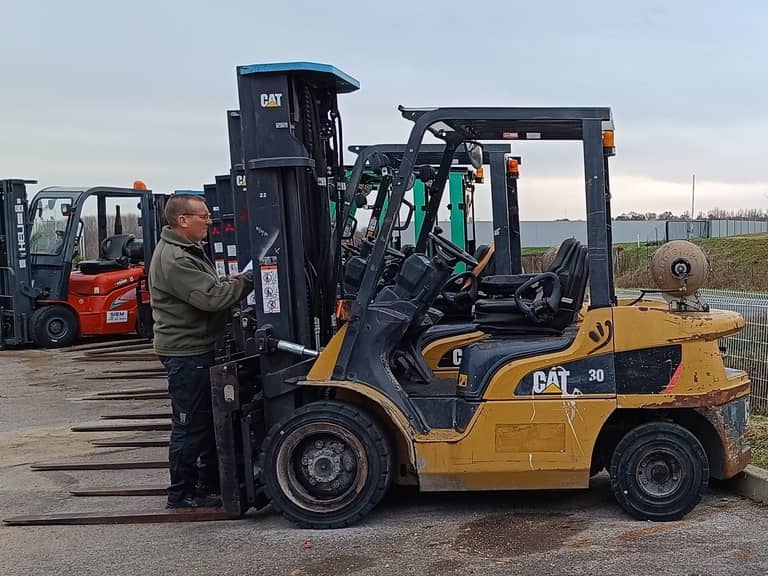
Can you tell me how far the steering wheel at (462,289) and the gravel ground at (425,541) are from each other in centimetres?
183

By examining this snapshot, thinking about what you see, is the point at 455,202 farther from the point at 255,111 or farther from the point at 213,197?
the point at 255,111

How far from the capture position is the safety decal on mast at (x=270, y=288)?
228 inches

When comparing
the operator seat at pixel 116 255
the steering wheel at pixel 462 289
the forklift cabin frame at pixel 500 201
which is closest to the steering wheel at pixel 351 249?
the forklift cabin frame at pixel 500 201

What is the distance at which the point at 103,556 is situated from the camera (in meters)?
5.17

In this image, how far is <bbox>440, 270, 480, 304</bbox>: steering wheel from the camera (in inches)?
296

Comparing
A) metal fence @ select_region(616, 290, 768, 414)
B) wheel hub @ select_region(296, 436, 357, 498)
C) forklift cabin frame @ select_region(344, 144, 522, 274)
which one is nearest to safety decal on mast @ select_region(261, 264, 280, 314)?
wheel hub @ select_region(296, 436, 357, 498)

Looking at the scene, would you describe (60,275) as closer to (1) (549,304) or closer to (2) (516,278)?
(2) (516,278)

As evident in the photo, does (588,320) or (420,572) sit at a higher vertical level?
(588,320)

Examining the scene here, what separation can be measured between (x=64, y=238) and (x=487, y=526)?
12.4 metres

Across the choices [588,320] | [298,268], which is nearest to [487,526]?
[588,320]

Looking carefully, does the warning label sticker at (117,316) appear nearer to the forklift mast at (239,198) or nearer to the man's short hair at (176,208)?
the forklift mast at (239,198)

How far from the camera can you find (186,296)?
18.6 feet

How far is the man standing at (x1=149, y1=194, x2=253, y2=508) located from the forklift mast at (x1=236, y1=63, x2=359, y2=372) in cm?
→ 25

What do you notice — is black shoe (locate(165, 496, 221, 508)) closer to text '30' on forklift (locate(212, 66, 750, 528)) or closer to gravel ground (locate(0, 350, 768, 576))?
gravel ground (locate(0, 350, 768, 576))
